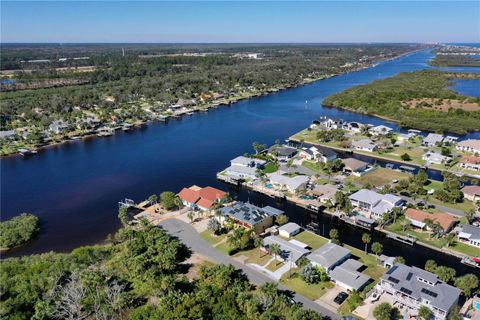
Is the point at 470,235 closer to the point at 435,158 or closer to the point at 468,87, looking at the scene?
the point at 435,158

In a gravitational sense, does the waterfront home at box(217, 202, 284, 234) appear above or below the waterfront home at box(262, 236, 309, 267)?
above

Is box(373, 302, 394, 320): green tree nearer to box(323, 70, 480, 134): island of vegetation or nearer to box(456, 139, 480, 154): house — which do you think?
box(456, 139, 480, 154): house

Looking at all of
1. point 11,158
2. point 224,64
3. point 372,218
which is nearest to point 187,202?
point 372,218

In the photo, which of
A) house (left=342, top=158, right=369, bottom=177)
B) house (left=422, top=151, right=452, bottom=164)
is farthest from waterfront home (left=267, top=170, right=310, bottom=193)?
house (left=422, top=151, right=452, bottom=164)

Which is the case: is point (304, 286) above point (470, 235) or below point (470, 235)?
below

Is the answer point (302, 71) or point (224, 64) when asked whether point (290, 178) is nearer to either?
point (302, 71)

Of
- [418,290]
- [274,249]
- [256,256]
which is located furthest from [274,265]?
[418,290]
